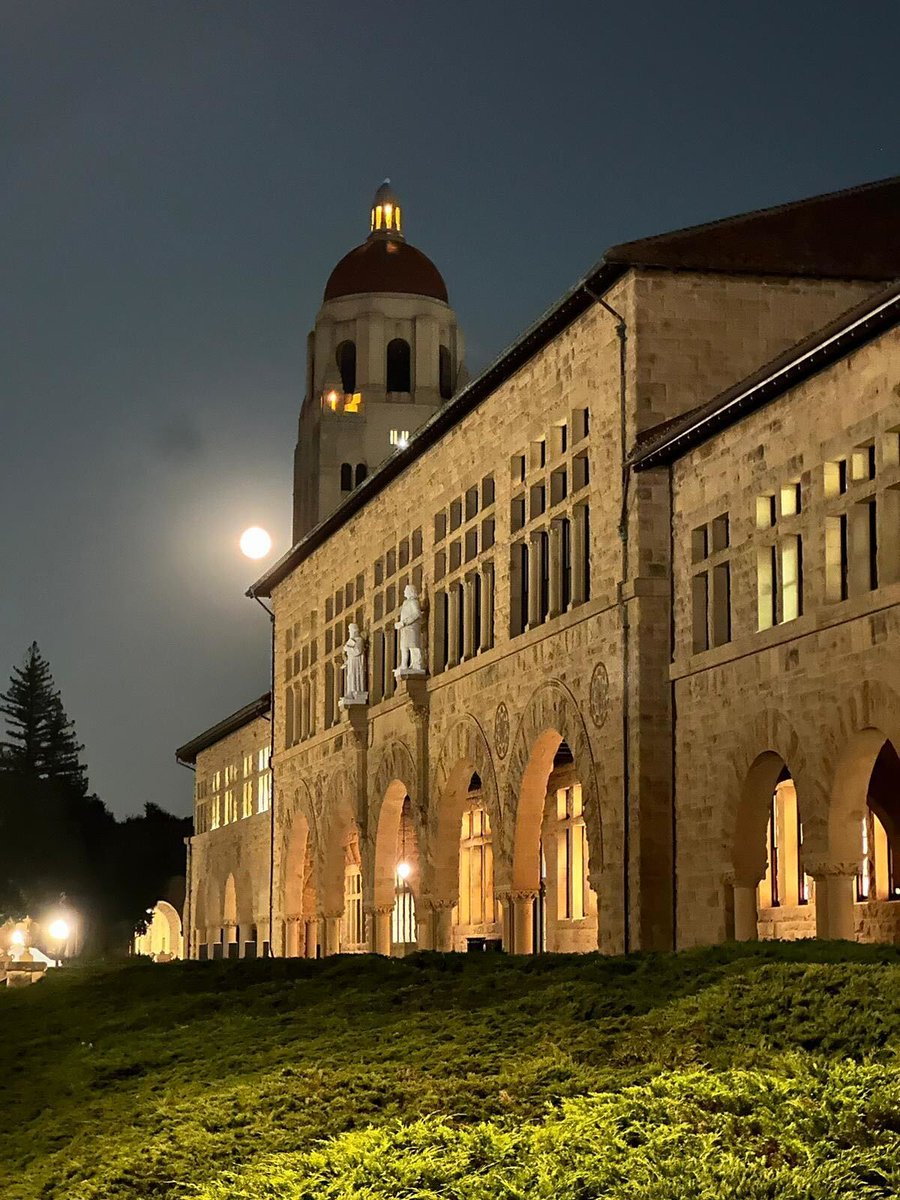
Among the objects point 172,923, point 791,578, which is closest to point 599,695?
point 791,578

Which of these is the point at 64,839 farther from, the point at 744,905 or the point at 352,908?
the point at 744,905

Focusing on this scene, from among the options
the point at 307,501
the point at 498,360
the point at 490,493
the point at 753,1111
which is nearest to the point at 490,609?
the point at 490,493

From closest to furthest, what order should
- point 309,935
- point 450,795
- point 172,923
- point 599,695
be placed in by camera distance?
point 599,695 < point 450,795 < point 309,935 < point 172,923

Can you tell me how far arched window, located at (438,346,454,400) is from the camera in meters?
107

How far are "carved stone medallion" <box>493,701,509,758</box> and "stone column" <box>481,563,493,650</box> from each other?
1.67 metres

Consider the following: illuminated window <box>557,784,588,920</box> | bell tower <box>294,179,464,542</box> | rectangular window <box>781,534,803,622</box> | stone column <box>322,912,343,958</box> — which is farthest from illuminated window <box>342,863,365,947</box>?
bell tower <box>294,179,464,542</box>

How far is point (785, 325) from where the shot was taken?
31.3 meters

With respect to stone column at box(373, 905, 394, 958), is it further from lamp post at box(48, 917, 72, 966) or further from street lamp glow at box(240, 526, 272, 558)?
lamp post at box(48, 917, 72, 966)

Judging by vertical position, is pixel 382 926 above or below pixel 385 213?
below

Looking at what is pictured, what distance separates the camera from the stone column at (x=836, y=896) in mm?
24453

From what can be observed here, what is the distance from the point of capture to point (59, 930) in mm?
92125

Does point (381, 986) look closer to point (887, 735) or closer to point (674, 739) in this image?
point (887, 735)

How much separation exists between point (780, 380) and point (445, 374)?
8336 cm

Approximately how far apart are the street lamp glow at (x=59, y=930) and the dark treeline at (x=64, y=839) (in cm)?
99
